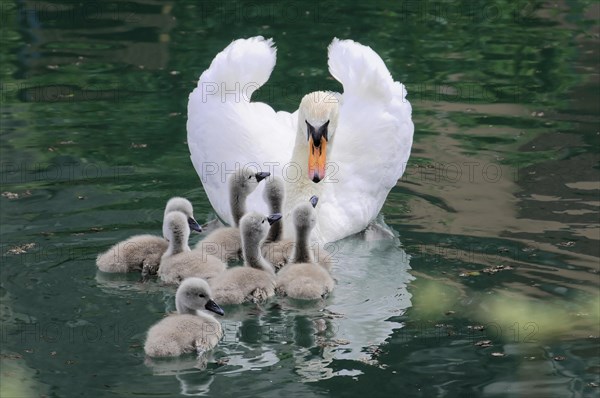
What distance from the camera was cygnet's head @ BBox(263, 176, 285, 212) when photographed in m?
9.82

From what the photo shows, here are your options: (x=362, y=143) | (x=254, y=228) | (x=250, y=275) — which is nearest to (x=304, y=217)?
(x=254, y=228)

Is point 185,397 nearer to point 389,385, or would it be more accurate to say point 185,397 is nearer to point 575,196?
point 389,385

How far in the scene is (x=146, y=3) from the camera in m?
17.1

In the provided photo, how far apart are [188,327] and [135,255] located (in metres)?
1.47

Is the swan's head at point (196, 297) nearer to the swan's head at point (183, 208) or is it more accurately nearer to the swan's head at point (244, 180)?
the swan's head at point (183, 208)

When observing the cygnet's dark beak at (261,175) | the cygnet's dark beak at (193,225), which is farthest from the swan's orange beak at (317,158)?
the cygnet's dark beak at (193,225)

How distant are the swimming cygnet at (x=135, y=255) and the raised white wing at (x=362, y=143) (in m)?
1.33

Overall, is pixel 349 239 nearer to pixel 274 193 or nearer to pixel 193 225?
pixel 274 193

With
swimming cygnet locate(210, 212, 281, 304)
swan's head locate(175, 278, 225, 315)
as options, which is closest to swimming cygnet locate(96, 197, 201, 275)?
swimming cygnet locate(210, 212, 281, 304)

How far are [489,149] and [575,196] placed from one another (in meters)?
1.42

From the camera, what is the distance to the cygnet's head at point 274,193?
32.2 feet

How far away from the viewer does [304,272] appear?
29.0ft

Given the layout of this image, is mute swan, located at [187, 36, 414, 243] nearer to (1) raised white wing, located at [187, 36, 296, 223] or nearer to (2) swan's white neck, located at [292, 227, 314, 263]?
(1) raised white wing, located at [187, 36, 296, 223]

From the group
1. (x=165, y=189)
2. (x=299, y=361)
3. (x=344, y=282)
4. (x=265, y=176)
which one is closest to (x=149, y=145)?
(x=165, y=189)
